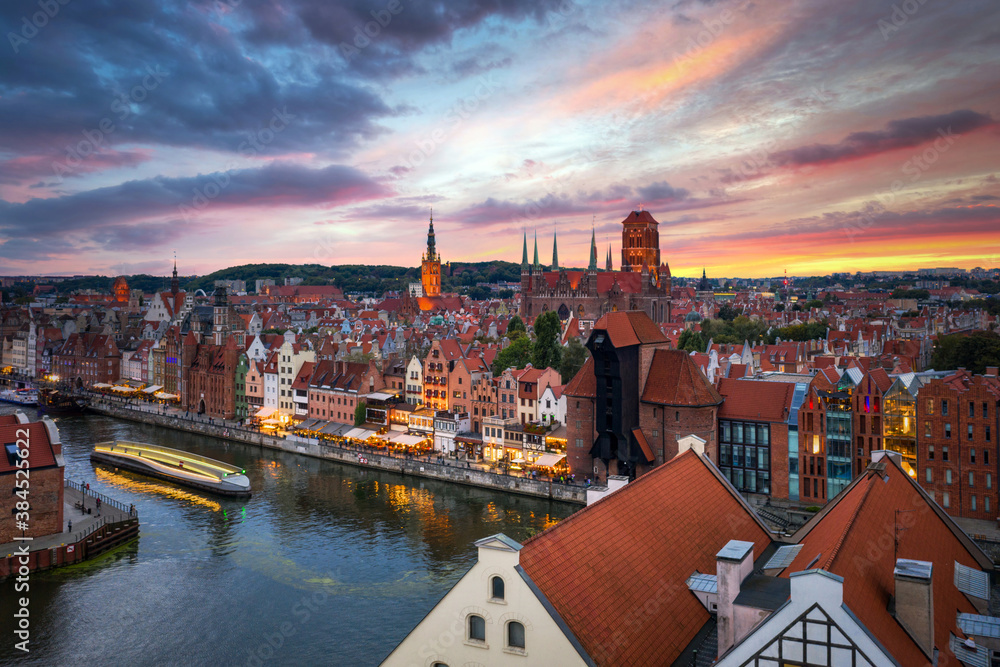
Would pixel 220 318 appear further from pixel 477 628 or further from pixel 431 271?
pixel 431 271

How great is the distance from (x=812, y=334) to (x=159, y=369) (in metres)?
66.8

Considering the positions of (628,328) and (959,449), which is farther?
(628,328)

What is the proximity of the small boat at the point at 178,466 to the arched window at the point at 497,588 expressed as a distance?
28.1 meters

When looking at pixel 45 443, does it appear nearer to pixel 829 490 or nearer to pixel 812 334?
pixel 829 490

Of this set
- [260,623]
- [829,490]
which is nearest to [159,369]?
[260,623]

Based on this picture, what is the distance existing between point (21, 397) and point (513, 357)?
154ft

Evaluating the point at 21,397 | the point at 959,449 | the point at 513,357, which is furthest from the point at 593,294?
the point at 21,397

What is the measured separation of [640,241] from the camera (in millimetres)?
105500

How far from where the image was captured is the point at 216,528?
29734 mm

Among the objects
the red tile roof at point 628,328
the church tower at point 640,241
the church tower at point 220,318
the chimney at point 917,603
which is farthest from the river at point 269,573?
the church tower at point 640,241

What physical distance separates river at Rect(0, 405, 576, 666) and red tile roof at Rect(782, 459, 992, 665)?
42.3ft

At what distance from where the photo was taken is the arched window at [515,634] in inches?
372

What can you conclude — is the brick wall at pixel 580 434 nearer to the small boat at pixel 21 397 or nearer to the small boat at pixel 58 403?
the small boat at pixel 58 403

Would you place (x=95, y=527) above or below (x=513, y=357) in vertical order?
below
